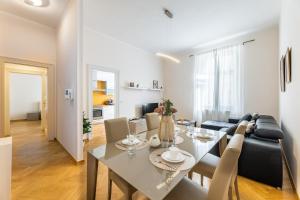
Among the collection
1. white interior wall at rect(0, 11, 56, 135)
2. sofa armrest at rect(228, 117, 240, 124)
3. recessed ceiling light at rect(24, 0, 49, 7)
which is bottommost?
sofa armrest at rect(228, 117, 240, 124)

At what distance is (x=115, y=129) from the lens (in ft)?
5.98

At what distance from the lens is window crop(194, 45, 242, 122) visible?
14.5 ft

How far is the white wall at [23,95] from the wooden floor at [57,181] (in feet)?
14.9

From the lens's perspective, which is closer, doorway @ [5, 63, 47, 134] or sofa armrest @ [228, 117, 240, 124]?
sofa armrest @ [228, 117, 240, 124]

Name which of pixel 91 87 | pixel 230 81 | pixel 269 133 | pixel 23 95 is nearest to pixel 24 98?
pixel 23 95

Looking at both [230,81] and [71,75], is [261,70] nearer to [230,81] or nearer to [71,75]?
[230,81]

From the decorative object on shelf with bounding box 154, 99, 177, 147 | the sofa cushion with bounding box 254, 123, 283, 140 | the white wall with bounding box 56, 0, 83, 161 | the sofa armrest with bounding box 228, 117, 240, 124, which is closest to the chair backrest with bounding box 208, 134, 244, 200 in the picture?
the decorative object on shelf with bounding box 154, 99, 177, 147

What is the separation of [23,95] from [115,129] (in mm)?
7280

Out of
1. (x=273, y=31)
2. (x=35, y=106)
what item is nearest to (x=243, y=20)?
(x=273, y=31)

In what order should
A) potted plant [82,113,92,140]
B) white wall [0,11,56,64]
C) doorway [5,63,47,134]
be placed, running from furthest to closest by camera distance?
doorway [5,63,47,134] → potted plant [82,113,92,140] → white wall [0,11,56,64]

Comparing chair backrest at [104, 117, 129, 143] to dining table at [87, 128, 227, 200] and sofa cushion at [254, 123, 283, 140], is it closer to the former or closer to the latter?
dining table at [87, 128, 227, 200]

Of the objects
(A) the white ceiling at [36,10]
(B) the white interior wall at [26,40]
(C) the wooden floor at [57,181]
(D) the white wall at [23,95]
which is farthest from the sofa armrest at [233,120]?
(D) the white wall at [23,95]

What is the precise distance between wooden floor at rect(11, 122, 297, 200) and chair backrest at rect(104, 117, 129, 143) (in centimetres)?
71

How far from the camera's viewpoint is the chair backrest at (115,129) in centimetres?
176
